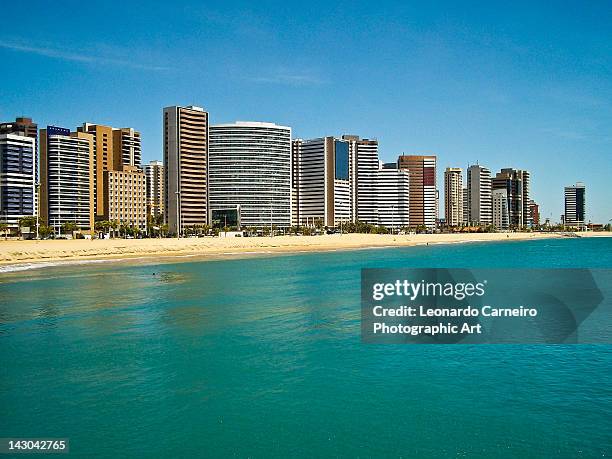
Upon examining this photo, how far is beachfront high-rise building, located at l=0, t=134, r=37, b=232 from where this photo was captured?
138 m

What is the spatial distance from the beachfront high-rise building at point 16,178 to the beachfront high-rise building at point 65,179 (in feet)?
A: 9.41

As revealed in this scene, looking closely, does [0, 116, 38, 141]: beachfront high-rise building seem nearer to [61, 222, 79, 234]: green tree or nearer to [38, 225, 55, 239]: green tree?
[61, 222, 79, 234]: green tree

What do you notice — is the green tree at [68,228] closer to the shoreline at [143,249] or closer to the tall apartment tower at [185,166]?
the tall apartment tower at [185,166]

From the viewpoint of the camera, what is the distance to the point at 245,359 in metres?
20.1

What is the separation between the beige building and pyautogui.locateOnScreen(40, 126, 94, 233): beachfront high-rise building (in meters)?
7.01

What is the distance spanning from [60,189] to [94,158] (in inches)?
709

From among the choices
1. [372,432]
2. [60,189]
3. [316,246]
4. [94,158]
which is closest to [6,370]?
[372,432]

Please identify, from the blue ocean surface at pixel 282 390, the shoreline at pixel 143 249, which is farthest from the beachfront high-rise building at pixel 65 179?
the blue ocean surface at pixel 282 390

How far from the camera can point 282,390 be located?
55.1 feet

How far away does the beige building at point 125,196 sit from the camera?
155750 millimetres

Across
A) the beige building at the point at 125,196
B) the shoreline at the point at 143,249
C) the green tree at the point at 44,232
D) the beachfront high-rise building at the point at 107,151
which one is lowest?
the shoreline at the point at 143,249

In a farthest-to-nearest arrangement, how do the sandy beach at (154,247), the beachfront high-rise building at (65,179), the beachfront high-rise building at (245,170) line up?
the beachfront high-rise building at (245,170)
the beachfront high-rise building at (65,179)
the sandy beach at (154,247)

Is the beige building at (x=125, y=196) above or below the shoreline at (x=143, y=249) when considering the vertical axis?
above

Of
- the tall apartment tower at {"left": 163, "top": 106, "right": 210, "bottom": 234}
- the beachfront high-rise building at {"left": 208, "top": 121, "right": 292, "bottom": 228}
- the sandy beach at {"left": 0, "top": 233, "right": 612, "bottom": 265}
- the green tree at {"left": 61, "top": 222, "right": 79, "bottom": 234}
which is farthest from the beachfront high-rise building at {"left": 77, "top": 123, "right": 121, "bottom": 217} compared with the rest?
the sandy beach at {"left": 0, "top": 233, "right": 612, "bottom": 265}
